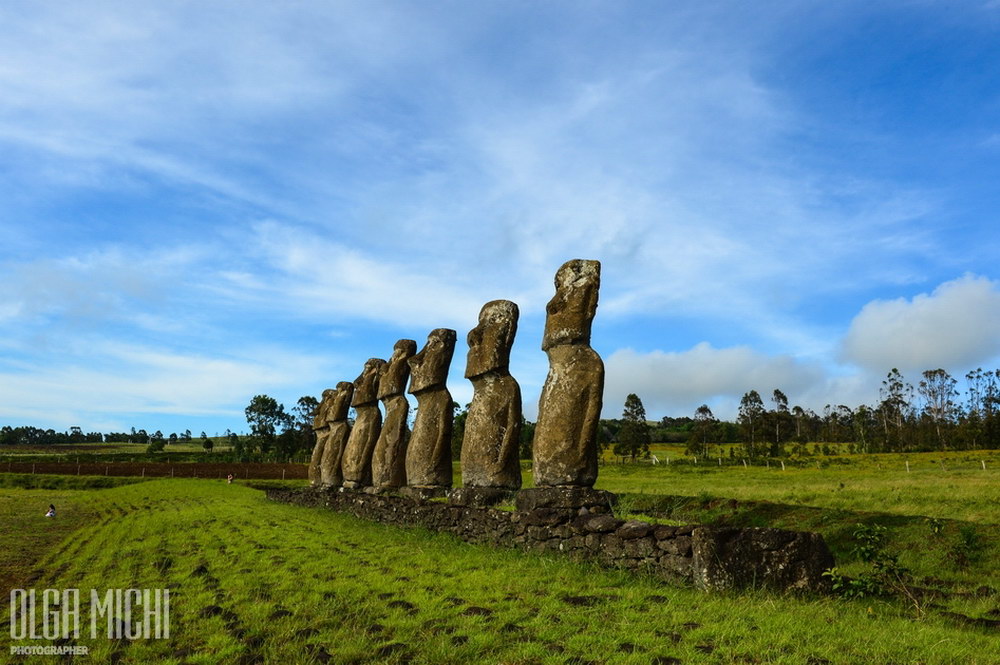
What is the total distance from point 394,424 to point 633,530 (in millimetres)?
10524

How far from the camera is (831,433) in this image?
112 metres

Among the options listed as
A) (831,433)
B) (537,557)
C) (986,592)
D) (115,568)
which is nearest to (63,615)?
(115,568)

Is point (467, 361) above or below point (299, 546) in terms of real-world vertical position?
above

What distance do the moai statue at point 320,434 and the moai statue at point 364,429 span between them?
11.8 ft

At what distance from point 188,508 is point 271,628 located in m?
14.4

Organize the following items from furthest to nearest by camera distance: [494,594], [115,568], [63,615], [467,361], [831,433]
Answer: [831,433], [467,361], [115,568], [63,615], [494,594]

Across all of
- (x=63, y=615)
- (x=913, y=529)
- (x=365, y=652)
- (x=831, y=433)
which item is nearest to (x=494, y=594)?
(x=365, y=652)

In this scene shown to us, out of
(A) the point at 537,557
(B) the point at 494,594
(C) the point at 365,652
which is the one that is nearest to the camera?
(C) the point at 365,652

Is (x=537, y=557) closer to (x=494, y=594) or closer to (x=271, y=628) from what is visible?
(x=494, y=594)

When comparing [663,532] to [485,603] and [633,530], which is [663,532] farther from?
[485,603]

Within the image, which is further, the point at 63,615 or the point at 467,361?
the point at 467,361

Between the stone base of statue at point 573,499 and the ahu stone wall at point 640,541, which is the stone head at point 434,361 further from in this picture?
the stone base of statue at point 573,499

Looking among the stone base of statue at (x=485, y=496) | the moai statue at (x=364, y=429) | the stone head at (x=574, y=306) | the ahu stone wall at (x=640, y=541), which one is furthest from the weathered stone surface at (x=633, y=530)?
the moai statue at (x=364, y=429)

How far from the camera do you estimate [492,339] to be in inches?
526
